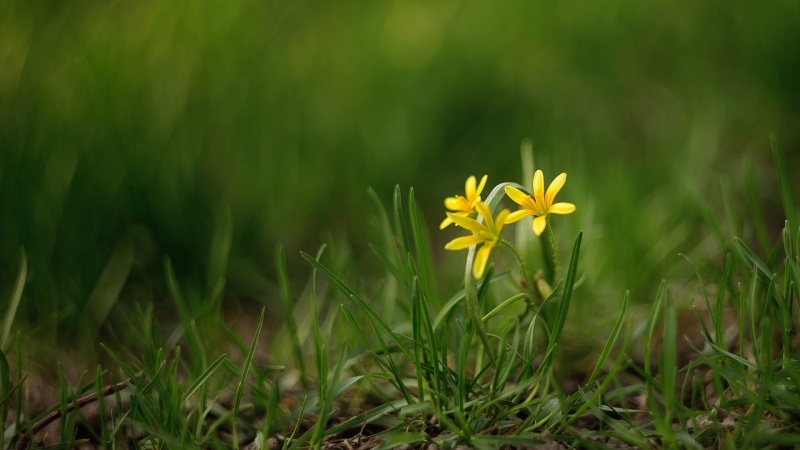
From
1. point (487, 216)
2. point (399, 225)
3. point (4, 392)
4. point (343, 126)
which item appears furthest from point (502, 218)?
point (343, 126)

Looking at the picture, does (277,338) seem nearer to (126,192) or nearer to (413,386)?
(413,386)

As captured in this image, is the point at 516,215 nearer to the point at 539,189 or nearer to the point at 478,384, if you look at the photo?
the point at 539,189

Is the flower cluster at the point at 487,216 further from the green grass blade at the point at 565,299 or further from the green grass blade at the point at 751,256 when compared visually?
the green grass blade at the point at 751,256

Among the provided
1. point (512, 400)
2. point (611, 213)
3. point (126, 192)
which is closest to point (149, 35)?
point (126, 192)

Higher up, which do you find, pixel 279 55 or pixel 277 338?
pixel 279 55

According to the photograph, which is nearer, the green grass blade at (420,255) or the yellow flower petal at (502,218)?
the yellow flower petal at (502,218)

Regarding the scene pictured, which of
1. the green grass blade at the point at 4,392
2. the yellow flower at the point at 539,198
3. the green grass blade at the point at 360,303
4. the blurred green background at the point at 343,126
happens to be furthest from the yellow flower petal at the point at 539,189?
the green grass blade at the point at 4,392

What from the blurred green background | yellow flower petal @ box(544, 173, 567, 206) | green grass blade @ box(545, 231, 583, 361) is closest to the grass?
green grass blade @ box(545, 231, 583, 361)
